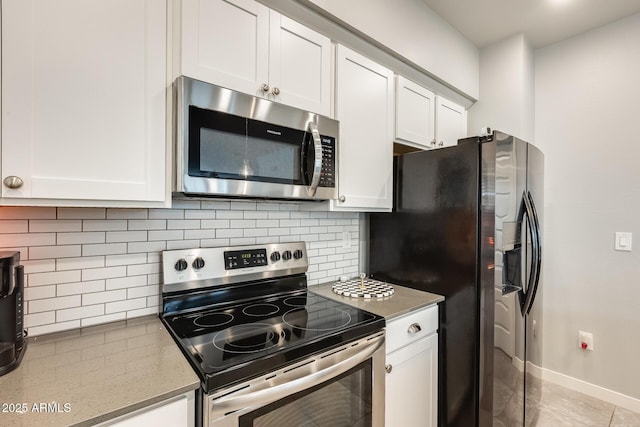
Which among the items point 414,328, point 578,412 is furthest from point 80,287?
point 578,412

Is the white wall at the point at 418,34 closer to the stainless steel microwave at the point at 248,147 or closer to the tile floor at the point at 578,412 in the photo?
the stainless steel microwave at the point at 248,147

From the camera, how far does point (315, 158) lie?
1.39 meters

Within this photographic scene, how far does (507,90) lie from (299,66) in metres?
1.82

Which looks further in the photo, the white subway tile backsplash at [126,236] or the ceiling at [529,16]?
the ceiling at [529,16]

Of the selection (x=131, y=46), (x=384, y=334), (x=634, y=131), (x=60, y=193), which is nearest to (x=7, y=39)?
(x=131, y=46)

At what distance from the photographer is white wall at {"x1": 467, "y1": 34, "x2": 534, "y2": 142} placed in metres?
2.36

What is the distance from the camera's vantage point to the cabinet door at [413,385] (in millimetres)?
1438

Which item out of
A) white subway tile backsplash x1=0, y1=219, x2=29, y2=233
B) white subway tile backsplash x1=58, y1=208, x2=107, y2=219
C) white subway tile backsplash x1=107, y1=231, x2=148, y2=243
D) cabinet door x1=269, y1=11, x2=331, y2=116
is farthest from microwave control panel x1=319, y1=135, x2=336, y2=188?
white subway tile backsplash x1=0, y1=219, x2=29, y2=233

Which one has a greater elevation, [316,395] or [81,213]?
[81,213]

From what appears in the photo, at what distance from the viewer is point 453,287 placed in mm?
1665

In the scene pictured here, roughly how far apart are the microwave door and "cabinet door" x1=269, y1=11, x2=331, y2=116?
0.47 feet

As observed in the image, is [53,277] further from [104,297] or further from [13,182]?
[13,182]

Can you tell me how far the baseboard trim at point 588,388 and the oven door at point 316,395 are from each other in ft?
4.00

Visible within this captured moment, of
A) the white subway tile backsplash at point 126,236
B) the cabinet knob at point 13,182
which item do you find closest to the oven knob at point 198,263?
the white subway tile backsplash at point 126,236
